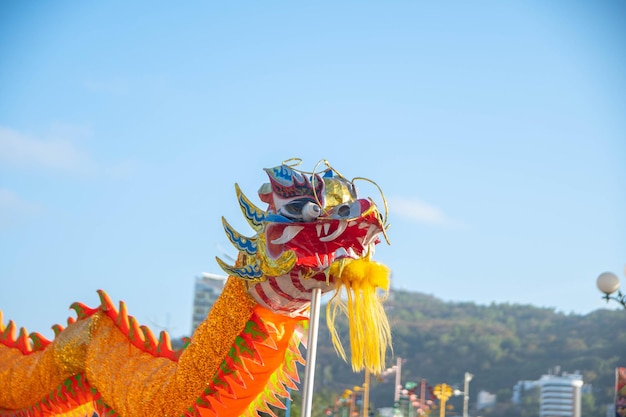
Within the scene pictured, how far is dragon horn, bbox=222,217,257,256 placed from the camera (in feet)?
18.6

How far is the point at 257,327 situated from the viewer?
19.1 feet

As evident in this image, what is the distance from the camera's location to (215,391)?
589cm

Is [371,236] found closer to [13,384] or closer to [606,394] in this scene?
[13,384]

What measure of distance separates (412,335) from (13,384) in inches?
1733

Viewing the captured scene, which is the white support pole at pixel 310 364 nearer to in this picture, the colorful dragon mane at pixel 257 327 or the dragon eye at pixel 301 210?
the colorful dragon mane at pixel 257 327

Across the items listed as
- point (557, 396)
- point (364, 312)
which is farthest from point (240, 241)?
point (557, 396)

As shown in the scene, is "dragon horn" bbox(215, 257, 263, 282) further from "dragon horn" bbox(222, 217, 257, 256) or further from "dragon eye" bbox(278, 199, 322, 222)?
"dragon eye" bbox(278, 199, 322, 222)

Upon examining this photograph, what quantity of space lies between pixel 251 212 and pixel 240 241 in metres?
0.19

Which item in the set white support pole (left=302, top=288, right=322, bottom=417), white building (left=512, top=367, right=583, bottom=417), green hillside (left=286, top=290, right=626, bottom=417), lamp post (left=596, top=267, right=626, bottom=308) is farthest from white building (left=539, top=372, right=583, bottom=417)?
white support pole (left=302, top=288, right=322, bottom=417)

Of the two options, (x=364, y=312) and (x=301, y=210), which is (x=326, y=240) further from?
(x=364, y=312)

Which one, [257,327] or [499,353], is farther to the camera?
[499,353]

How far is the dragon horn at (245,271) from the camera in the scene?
555cm

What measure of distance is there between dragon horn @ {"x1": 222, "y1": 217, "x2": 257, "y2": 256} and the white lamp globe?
12.8 feet

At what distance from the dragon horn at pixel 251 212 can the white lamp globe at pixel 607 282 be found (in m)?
3.87
